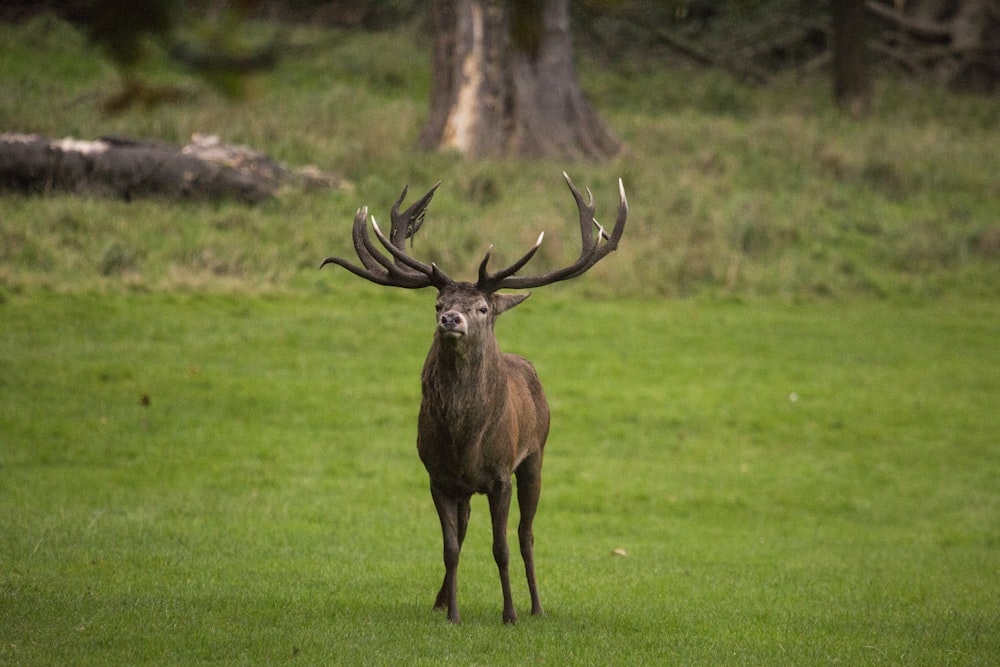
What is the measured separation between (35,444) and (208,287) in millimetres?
5967

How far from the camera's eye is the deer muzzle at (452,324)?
827 cm

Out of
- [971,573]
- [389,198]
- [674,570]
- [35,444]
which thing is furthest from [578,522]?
[389,198]

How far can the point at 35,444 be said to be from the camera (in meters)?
15.0

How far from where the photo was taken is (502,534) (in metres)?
9.08

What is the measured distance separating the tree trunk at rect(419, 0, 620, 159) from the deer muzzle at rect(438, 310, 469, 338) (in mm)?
18869

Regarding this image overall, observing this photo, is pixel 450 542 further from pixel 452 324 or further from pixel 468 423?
pixel 452 324

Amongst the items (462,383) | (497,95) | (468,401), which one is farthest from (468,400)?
(497,95)

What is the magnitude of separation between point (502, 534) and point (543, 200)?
53.2 ft

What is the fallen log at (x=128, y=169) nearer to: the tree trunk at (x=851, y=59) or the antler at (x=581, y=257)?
the antler at (x=581, y=257)

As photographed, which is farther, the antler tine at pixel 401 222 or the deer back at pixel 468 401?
the antler tine at pixel 401 222

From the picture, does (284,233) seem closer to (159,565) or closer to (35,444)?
(35,444)

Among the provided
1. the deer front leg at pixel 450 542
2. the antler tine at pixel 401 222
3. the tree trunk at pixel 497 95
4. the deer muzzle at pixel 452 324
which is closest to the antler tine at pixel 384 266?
the antler tine at pixel 401 222

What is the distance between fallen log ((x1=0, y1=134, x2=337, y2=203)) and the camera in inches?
867

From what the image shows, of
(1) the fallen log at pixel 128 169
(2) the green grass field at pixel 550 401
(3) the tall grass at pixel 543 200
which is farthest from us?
(1) the fallen log at pixel 128 169
